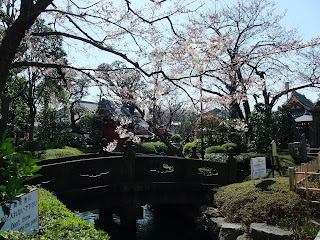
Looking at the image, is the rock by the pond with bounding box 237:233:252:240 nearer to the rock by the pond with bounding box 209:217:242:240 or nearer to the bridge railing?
the rock by the pond with bounding box 209:217:242:240

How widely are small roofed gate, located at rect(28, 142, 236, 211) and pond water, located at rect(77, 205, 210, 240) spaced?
1.13 metres

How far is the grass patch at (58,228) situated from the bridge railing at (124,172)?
3387 millimetres

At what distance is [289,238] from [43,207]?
16.6 feet

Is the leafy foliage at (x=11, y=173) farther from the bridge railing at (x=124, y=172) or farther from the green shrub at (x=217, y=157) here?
the green shrub at (x=217, y=157)

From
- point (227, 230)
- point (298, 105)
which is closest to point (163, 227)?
point (227, 230)

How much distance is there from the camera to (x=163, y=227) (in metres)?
11.8

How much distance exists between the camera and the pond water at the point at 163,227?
10.5m

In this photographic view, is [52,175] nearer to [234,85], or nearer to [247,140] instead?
[234,85]

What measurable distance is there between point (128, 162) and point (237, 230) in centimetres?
422

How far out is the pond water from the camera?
10.5 meters

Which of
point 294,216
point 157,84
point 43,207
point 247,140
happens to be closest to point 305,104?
point 247,140

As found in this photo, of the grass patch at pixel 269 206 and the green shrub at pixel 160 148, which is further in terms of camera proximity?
the green shrub at pixel 160 148

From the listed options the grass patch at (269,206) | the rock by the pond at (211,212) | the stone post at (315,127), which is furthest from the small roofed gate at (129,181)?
the stone post at (315,127)

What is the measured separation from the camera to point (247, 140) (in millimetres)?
19391
